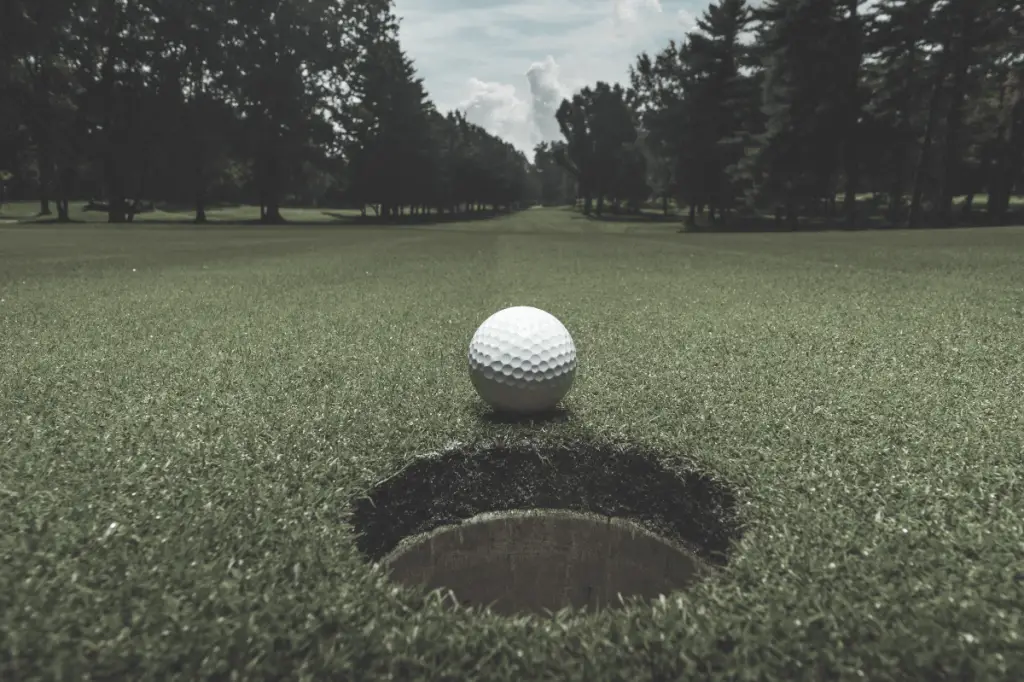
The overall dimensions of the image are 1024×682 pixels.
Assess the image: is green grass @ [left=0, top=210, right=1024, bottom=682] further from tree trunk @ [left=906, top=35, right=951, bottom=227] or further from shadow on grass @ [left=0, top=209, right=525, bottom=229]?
shadow on grass @ [left=0, top=209, right=525, bottom=229]

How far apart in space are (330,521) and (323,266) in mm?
10063

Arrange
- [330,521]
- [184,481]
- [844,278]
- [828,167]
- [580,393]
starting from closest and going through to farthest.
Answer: [330,521] → [184,481] → [580,393] → [844,278] → [828,167]

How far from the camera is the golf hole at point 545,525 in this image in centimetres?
218

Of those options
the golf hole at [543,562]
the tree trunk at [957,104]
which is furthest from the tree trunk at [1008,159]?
the golf hole at [543,562]

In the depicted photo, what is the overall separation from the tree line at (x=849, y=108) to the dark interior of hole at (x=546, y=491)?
3259 centimetres

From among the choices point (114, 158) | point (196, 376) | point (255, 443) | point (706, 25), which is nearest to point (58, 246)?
point (196, 376)

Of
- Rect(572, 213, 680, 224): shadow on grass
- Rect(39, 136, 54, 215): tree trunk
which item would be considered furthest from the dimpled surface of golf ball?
Rect(572, 213, 680, 224): shadow on grass

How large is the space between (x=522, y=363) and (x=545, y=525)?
77 centimetres

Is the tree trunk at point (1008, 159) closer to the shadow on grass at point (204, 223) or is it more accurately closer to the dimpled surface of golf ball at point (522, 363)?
the shadow on grass at point (204, 223)

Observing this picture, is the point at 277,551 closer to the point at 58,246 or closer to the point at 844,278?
the point at 844,278

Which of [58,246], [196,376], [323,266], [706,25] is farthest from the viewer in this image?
[706,25]

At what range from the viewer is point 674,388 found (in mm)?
3418

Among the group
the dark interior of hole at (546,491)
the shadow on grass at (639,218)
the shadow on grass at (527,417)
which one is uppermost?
the shadow on grass at (639,218)

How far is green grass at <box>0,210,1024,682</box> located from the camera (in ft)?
4.58
